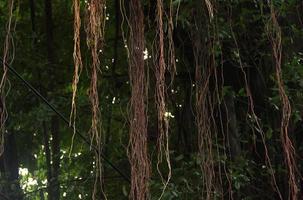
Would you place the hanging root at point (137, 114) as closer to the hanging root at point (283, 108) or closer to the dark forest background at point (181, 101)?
the dark forest background at point (181, 101)

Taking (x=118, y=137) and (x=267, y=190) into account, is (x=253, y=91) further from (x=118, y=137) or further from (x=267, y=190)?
(x=118, y=137)

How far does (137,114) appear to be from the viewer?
1.72 metres

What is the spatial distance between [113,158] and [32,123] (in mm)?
409

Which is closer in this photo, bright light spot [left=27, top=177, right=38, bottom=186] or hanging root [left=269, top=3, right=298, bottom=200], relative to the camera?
hanging root [left=269, top=3, right=298, bottom=200]

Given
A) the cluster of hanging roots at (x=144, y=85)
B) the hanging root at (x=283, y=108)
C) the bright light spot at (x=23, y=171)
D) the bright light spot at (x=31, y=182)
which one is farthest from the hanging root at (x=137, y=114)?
the bright light spot at (x=23, y=171)

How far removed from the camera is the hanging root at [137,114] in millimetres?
1692

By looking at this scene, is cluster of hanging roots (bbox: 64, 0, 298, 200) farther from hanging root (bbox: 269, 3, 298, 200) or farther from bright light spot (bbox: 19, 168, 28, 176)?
bright light spot (bbox: 19, 168, 28, 176)

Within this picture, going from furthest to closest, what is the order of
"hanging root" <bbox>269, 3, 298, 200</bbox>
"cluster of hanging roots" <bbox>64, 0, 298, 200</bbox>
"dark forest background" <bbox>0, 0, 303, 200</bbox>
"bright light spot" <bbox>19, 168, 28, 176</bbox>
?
"bright light spot" <bbox>19, 168, 28, 176</bbox>, "dark forest background" <bbox>0, 0, 303, 200</bbox>, "hanging root" <bbox>269, 3, 298, 200</bbox>, "cluster of hanging roots" <bbox>64, 0, 298, 200</bbox>

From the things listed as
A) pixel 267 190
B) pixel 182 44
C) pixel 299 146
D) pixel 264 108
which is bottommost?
pixel 267 190

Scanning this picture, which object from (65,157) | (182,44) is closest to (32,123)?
(65,157)

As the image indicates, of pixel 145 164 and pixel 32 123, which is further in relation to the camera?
pixel 32 123

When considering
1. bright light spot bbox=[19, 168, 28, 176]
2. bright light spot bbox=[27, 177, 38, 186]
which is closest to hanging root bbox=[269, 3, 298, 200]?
bright light spot bbox=[27, 177, 38, 186]

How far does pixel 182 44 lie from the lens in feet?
7.95

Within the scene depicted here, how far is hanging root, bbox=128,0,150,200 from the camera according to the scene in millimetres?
1692
